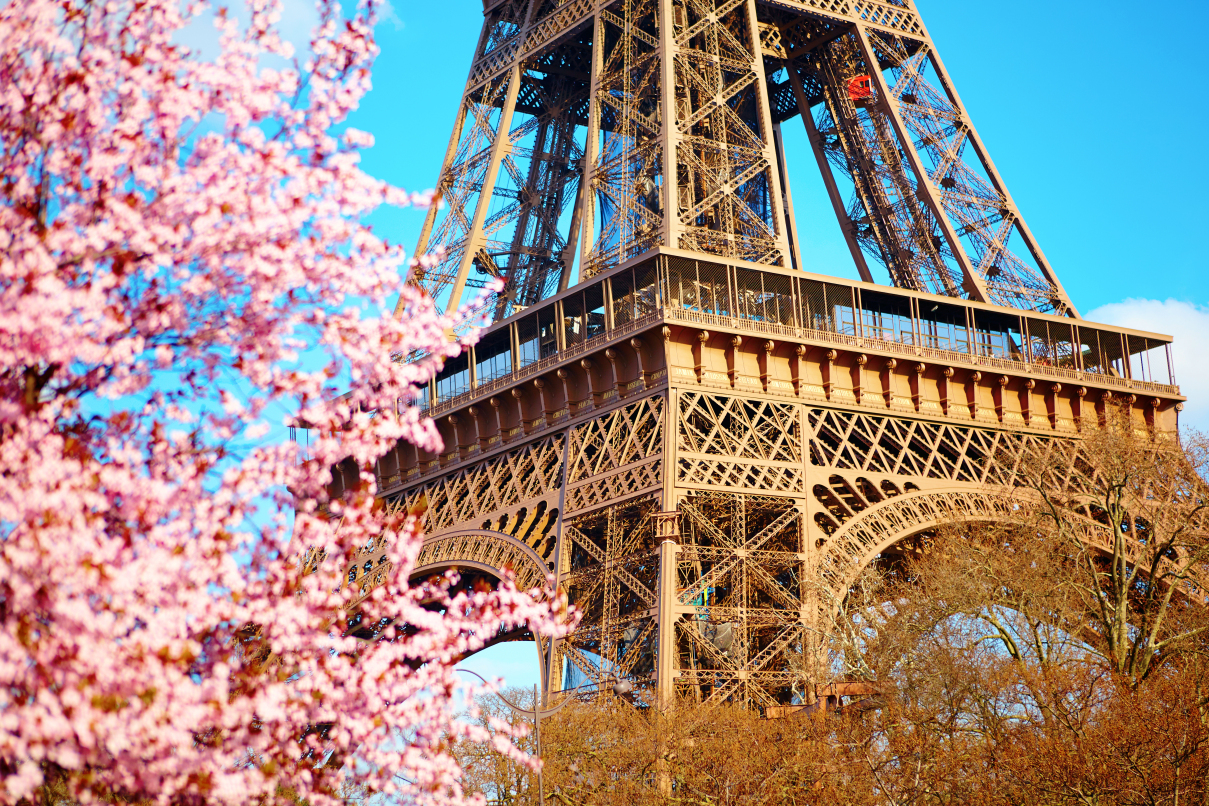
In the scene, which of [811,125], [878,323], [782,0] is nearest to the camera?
[878,323]

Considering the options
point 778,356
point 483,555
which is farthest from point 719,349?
point 483,555

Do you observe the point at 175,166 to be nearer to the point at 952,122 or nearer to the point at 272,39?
the point at 272,39

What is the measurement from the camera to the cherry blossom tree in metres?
9.32

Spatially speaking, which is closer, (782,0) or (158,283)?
(158,283)

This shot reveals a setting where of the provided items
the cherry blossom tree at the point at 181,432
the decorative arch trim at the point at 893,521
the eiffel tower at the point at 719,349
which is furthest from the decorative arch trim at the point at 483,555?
the cherry blossom tree at the point at 181,432

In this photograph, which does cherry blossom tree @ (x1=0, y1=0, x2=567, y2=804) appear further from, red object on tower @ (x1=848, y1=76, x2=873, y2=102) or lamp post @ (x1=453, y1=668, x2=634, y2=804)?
red object on tower @ (x1=848, y1=76, x2=873, y2=102)

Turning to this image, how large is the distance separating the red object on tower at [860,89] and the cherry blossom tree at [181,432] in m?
38.4

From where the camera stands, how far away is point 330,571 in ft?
40.7

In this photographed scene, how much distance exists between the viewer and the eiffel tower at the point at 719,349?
34.9m

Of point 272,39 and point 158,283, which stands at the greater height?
point 272,39

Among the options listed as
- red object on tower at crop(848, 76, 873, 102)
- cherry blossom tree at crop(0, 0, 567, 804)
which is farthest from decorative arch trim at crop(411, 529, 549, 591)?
cherry blossom tree at crop(0, 0, 567, 804)

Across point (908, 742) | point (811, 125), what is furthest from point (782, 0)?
point (908, 742)

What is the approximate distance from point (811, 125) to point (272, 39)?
41.5 meters

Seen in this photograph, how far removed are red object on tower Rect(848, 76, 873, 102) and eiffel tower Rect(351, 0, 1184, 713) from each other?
90 millimetres
